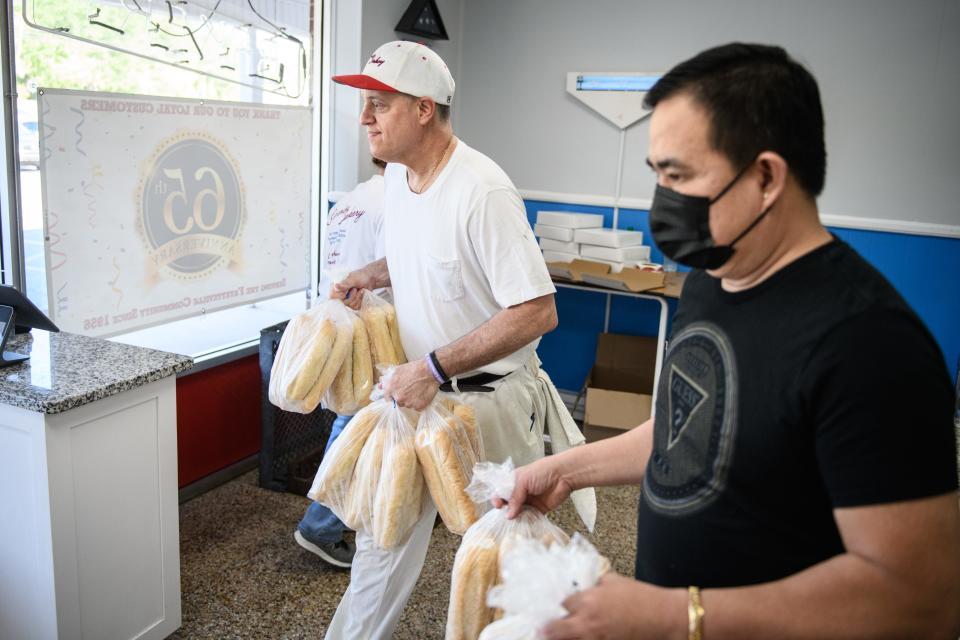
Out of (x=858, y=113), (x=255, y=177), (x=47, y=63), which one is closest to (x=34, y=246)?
(x=47, y=63)

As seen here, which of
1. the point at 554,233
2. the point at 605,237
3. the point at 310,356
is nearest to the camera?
the point at 310,356

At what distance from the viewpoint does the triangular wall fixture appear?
400cm

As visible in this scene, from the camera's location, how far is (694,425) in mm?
1018

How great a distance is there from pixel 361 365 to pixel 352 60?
214cm

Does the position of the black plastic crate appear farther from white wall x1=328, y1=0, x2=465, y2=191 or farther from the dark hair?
the dark hair

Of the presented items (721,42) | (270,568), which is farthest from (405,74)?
(721,42)

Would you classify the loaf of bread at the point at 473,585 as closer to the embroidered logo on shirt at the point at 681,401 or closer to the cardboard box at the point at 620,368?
the embroidered logo on shirt at the point at 681,401

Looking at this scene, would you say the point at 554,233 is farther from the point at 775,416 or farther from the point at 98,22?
the point at 775,416

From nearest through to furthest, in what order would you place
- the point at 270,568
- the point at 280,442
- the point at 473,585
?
the point at 473,585, the point at 270,568, the point at 280,442

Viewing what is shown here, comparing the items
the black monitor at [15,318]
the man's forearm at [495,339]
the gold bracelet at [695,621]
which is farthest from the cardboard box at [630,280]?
the gold bracelet at [695,621]

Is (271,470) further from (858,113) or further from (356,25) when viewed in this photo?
(858,113)

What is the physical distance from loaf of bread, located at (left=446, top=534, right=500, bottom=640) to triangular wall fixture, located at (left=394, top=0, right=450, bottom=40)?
317cm

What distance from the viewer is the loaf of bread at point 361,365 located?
2.15m

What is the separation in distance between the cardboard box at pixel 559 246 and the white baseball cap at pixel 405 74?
2.09 meters
